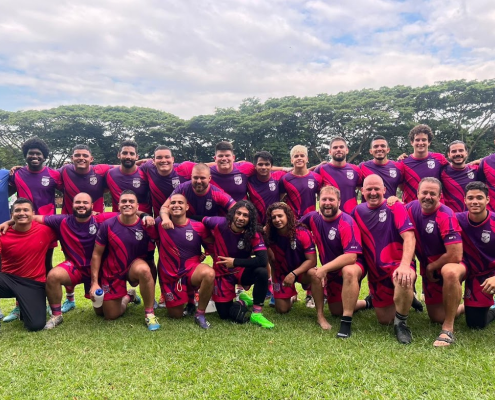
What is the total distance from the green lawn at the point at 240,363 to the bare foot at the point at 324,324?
78mm

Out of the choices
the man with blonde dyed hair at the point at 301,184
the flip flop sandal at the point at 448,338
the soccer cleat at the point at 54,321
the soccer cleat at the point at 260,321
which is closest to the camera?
the flip flop sandal at the point at 448,338

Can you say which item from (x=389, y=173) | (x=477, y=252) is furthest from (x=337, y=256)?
(x=389, y=173)

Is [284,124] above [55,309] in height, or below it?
above

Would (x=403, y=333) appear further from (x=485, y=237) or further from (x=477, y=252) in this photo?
(x=485, y=237)

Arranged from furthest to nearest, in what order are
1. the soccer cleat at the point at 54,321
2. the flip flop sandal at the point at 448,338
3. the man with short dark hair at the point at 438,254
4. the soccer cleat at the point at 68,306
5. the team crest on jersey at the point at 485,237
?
1. the soccer cleat at the point at 68,306
2. the soccer cleat at the point at 54,321
3. the team crest on jersey at the point at 485,237
4. the man with short dark hair at the point at 438,254
5. the flip flop sandal at the point at 448,338

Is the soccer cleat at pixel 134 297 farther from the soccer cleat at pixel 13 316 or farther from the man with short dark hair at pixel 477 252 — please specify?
the man with short dark hair at pixel 477 252

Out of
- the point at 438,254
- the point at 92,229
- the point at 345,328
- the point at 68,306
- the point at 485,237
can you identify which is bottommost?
the point at 68,306

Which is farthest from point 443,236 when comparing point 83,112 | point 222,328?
point 83,112

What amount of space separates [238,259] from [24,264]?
9.75 ft

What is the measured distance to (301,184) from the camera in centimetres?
601

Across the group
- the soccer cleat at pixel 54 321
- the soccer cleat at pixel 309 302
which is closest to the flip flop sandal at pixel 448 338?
the soccer cleat at pixel 309 302

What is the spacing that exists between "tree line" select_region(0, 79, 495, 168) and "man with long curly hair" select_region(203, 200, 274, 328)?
1102 inches

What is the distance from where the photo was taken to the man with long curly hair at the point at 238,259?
5.02 meters

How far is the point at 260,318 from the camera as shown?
4.91 m
